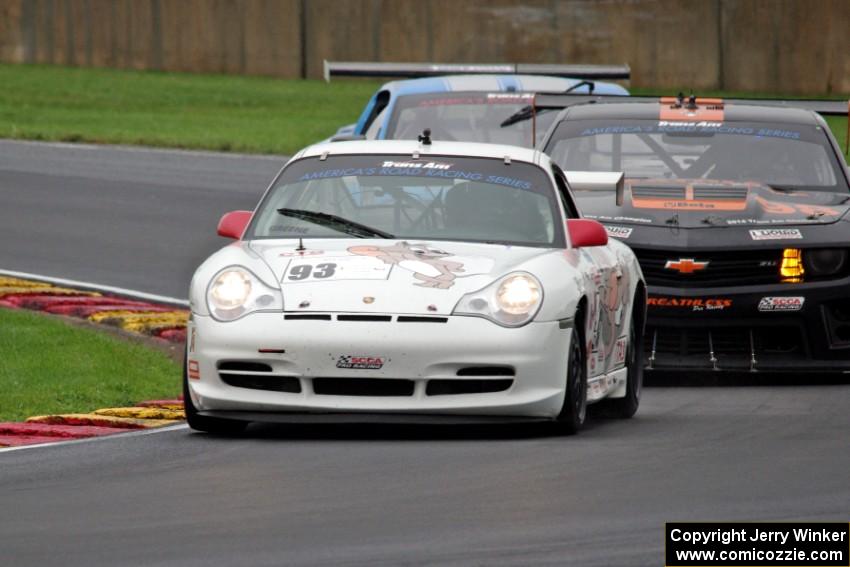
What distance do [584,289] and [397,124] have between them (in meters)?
7.38

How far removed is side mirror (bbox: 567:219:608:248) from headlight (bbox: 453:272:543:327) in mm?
733

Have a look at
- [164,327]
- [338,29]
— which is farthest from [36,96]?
[164,327]

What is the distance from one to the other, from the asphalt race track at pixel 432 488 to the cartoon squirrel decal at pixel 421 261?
2.14 ft

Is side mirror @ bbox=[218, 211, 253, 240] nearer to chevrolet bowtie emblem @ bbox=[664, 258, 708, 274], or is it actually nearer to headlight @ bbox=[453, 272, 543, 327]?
headlight @ bbox=[453, 272, 543, 327]

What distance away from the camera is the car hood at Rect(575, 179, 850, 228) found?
39.3ft

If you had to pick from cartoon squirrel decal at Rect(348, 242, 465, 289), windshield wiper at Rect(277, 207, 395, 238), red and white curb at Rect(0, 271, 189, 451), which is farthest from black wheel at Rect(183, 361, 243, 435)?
windshield wiper at Rect(277, 207, 395, 238)

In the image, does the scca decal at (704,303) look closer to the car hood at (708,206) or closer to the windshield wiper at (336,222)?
the car hood at (708,206)

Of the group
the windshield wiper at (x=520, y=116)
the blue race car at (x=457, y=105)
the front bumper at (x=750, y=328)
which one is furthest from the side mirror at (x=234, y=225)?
the blue race car at (x=457, y=105)

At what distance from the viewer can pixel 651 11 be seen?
3581 cm

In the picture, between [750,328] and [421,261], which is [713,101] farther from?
[421,261]

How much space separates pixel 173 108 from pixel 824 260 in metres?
22.6

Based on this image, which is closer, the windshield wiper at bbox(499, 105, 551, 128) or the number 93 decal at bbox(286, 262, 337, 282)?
the number 93 decal at bbox(286, 262, 337, 282)

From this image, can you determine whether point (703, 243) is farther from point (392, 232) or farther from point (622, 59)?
point (622, 59)

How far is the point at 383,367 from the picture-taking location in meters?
8.74
